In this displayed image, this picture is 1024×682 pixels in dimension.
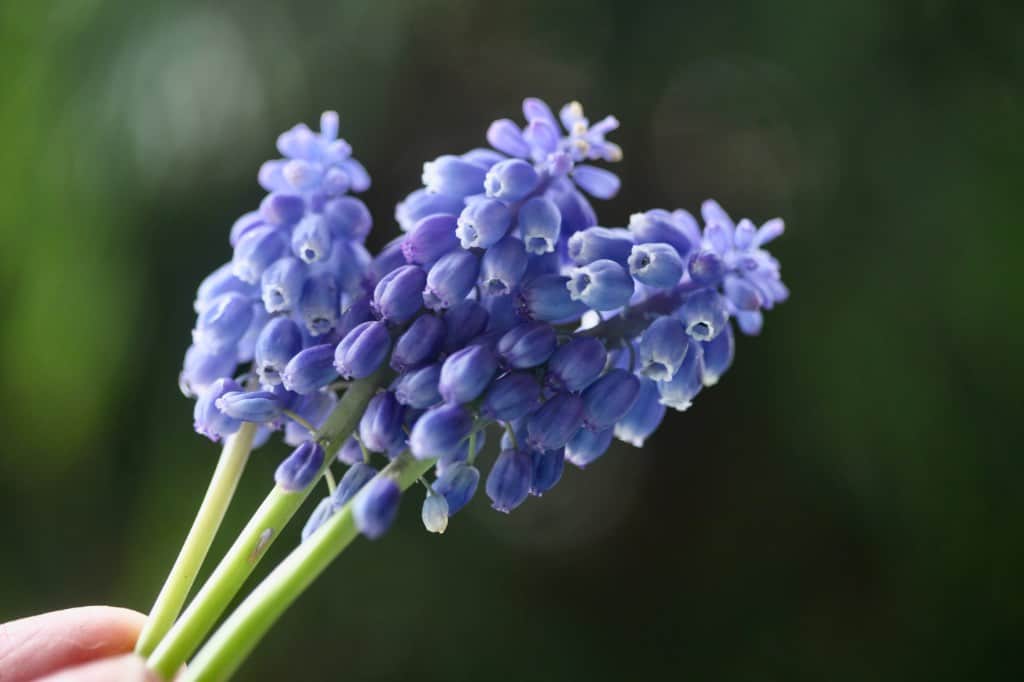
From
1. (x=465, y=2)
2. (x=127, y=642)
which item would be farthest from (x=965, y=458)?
(x=127, y=642)

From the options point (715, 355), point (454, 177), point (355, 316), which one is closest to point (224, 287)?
point (355, 316)

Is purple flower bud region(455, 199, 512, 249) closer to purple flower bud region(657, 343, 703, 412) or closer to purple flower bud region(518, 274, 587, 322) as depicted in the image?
purple flower bud region(518, 274, 587, 322)

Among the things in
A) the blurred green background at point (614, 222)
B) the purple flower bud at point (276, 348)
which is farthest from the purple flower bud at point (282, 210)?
the blurred green background at point (614, 222)

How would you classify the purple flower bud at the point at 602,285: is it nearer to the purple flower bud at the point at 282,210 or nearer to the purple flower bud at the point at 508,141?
the purple flower bud at the point at 508,141

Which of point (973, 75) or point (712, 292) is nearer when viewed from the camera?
point (712, 292)

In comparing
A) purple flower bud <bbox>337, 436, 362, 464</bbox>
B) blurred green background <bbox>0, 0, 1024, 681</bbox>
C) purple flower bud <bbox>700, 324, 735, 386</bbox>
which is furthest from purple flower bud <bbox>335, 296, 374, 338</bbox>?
blurred green background <bbox>0, 0, 1024, 681</bbox>

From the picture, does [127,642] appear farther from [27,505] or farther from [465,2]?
[465,2]

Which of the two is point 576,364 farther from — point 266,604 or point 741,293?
point 266,604
